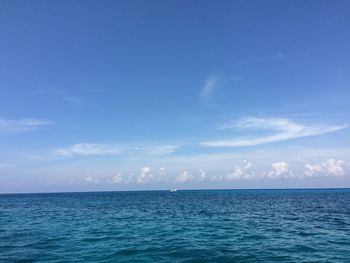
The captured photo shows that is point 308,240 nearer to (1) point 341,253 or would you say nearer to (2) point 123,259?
(1) point 341,253

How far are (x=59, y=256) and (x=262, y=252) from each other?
55.1 feet

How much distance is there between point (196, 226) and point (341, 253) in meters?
19.0

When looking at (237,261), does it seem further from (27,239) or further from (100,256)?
(27,239)

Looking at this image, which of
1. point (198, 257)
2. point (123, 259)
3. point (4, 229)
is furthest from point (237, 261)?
point (4, 229)

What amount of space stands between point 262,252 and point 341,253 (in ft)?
20.3

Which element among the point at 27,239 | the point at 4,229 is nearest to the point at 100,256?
the point at 27,239

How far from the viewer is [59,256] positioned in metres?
25.0

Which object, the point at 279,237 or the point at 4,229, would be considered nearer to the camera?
the point at 279,237

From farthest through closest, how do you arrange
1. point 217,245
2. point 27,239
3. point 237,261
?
point 27,239 → point 217,245 → point 237,261

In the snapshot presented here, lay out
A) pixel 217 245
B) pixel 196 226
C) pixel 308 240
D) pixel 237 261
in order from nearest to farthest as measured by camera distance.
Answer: pixel 237 261
pixel 217 245
pixel 308 240
pixel 196 226

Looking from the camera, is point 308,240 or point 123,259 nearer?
point 123,259

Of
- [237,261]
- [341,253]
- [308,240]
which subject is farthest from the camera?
[308,240]

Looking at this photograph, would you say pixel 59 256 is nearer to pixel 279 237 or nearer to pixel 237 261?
pixel 237 261

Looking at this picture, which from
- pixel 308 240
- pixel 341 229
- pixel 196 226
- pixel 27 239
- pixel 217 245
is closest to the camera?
pixel 217 245
